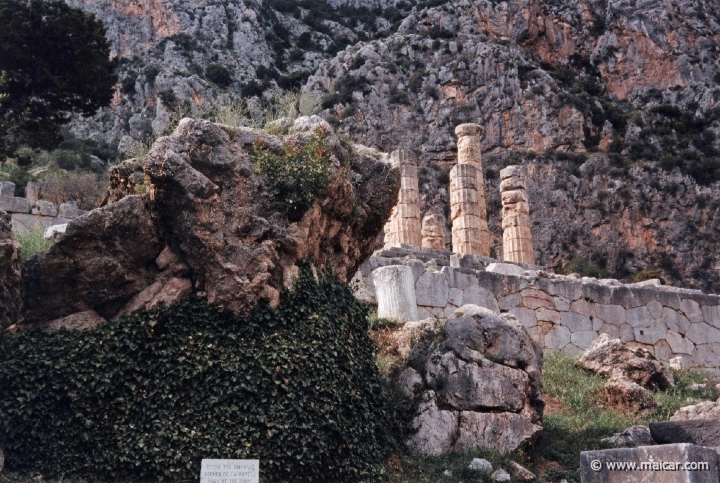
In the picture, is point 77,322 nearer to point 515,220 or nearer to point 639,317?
point 639,317

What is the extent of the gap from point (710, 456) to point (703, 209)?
43.3 metres

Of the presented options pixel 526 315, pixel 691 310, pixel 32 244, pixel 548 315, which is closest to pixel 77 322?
pixel 32 244

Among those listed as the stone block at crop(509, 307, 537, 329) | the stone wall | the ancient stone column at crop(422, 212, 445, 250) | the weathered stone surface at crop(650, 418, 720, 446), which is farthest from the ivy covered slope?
the ancient stone column at crop(422, 212, 445, 250)

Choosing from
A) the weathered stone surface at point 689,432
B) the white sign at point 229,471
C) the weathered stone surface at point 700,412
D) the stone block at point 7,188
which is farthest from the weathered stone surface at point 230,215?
the stone block at point 7,188

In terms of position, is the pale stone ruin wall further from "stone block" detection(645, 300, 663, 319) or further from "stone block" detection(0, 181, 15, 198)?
"stone block" detection(645, 300, 663, 319)

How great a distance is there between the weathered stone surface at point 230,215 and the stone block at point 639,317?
922 centimetres

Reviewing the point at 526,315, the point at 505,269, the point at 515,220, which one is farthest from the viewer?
the point at 515,220

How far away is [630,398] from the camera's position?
1295 cm

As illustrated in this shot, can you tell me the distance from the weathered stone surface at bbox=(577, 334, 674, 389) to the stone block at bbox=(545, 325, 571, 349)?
271cm

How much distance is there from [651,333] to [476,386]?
837 cm

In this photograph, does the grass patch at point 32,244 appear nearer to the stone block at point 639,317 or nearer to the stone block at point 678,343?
the stone block at point 639,317

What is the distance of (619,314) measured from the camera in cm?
1828

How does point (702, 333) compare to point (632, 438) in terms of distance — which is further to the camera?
point (702, 333)

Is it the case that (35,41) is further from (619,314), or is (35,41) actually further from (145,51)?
(145,51)
